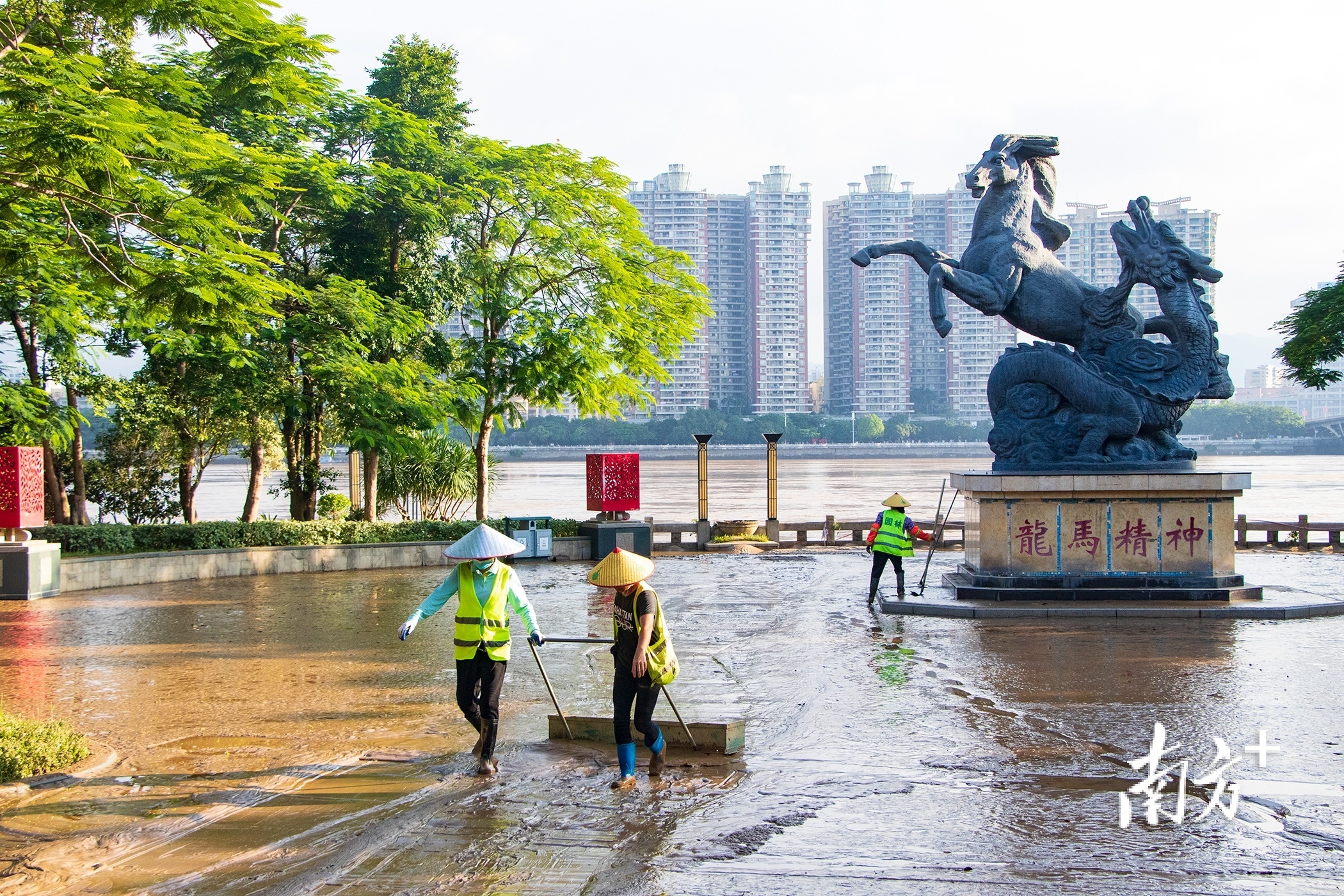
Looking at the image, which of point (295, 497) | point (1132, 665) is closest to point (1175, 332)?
point (1132, 665)

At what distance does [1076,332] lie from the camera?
48.0ft

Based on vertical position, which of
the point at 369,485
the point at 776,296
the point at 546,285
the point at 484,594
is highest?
the point at 776,296

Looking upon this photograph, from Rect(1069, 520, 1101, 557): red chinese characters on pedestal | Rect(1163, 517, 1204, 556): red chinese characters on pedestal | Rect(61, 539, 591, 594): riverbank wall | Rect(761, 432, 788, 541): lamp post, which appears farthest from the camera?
Rect(761, 432, 788, 541): lamp post

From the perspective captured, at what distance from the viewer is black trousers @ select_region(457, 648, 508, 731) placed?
22.1 feet

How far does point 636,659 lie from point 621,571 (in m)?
0.52

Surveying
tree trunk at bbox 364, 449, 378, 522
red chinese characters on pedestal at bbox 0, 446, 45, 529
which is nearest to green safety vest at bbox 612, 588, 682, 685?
red chinese characters on pedestal at bbox 0, 446, 45, 529

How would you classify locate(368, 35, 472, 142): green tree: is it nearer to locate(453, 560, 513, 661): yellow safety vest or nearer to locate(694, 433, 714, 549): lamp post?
locate(694, 433, 714, 549): lamp post

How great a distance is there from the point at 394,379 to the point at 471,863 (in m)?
15.0

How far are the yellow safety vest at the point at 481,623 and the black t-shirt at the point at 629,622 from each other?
0.76 meters

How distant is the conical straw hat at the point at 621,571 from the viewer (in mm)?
6410

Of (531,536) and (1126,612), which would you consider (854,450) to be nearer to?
(531,536)

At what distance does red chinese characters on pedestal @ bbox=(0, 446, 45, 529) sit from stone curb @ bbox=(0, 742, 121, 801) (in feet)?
31.0

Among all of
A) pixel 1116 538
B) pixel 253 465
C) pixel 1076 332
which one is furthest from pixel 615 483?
pixel 1116 538

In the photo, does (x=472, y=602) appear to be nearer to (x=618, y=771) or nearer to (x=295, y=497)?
(x=618, y=771)
